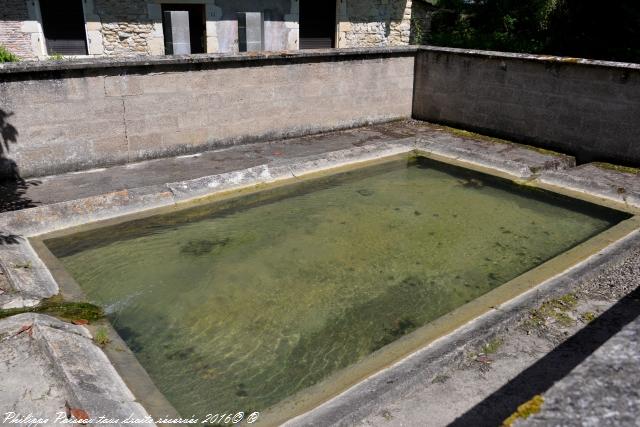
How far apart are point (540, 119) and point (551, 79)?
0.64 meters

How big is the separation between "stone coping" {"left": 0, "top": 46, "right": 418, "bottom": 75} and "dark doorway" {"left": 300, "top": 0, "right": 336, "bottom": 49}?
589 cm

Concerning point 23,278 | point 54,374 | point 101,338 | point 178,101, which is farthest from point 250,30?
point 54,374

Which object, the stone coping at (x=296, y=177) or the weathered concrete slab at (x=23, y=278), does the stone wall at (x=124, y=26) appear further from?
the weathered concrete slab at (x=23, y=278)

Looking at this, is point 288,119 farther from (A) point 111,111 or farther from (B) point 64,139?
(B) point 64,139

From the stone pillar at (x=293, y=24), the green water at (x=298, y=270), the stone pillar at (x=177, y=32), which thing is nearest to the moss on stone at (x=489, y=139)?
the green water at (x=298, y=270)

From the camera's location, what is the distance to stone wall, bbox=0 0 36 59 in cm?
1115

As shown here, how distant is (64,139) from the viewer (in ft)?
22.4

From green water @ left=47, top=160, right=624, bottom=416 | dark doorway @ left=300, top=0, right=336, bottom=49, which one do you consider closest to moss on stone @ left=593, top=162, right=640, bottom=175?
green water @ left=47, top=160, right=624, bottom=416

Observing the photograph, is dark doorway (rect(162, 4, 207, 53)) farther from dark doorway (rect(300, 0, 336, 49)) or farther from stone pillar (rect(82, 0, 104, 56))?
dark doorway (rect(300, 0, 336, 49))

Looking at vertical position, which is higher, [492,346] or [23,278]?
[23,278]

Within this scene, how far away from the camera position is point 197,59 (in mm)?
7473

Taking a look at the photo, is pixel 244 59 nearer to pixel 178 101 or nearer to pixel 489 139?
pixel 178 101

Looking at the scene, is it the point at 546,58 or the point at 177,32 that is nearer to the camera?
the point at 546,58

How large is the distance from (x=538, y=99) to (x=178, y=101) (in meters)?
5.56
